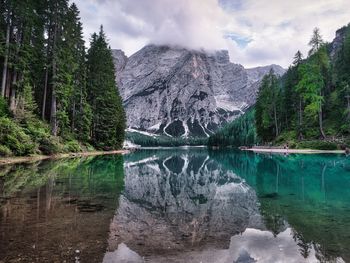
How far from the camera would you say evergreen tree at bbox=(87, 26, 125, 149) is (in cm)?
5438

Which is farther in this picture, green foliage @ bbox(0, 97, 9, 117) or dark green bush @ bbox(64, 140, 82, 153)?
dark green bush @ bbox(64, 140, 82, 153)

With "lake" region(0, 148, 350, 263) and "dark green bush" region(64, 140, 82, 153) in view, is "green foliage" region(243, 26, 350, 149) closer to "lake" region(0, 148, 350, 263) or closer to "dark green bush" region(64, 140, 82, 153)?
"dark green bush" region(64, 140, 82, 153)

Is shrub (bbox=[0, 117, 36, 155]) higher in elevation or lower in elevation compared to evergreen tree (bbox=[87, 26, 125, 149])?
lower

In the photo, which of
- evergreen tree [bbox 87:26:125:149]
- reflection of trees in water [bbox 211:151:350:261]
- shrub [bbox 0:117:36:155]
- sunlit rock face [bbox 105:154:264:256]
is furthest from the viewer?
evergreen tree [bbox 87:26:125:149]

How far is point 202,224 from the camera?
878cm

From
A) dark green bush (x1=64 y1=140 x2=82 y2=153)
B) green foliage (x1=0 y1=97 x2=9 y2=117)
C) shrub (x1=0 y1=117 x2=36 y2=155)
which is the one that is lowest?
dark green bush (x1=64 y1=140 x2=82 y2=153)

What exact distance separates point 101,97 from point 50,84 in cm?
1386

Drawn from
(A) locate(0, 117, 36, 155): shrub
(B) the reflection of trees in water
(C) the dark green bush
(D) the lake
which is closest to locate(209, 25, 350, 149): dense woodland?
(C) the dark green bush

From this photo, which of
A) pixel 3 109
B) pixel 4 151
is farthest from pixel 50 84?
pixel 4 151

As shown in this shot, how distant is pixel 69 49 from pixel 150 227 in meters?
39.6

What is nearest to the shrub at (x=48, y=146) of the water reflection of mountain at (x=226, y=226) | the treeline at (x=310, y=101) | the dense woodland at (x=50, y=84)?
the dense woodland at (x=50, y=84)

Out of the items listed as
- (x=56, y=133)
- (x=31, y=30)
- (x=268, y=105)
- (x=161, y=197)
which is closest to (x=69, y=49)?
(x=31, y=30)

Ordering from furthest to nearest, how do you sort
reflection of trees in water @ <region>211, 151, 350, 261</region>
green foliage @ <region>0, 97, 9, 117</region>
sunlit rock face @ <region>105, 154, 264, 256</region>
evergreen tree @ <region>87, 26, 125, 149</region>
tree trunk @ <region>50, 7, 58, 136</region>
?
evergreen tree @ <region>87, 26, 125, 149</region>, tree trunk @ <region>50, 7, 58, 136</region>, green foliage @ <region>0, 97, 9, 117</region>, sunlit rock face @ <region>105, 154, 264, 256</region>, reflection of trees in water @ <region>211, 151, 350, 261</region>

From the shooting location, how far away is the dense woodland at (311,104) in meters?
55.8
